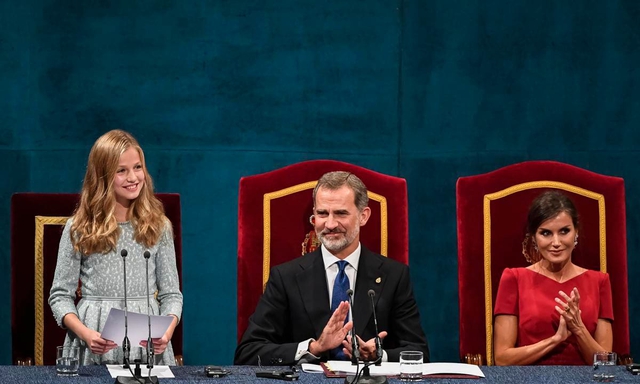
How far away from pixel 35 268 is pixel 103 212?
340 millimetres

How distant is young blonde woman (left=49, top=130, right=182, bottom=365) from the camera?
11.3 ft

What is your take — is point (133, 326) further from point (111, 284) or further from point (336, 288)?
point (336, 288)

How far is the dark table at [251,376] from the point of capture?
277 cm

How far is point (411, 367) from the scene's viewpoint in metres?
2.81

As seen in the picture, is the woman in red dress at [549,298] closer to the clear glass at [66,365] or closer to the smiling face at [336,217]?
the smiling face at [336,217]

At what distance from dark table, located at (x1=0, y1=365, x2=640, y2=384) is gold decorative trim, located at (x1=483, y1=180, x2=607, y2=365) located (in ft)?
2.07

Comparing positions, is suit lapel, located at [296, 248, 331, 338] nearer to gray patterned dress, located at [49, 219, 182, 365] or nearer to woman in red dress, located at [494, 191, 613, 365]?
gray patterned dress, located at [49, 219, 182, 365]

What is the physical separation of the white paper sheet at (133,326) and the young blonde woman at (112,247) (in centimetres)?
46

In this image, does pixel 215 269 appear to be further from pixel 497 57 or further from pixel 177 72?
pixel 497 57

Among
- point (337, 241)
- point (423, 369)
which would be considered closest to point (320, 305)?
point (337, 241)

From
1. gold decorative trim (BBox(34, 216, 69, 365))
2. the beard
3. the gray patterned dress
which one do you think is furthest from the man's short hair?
gold decorative trim (BBox(34, 216, 69, 365))

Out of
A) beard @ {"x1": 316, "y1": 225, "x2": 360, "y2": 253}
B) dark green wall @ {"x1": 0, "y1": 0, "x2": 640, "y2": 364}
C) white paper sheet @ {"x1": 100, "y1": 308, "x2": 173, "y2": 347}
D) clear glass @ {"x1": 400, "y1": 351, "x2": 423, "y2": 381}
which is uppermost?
dark green wall @ {"x1": 0, "y1": 0, "x2": 640, "y2": 364}

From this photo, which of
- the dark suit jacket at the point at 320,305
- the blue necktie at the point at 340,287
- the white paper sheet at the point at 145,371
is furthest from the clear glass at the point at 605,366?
the white paper sheet at the point at 145,371

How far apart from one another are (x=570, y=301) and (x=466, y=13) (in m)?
1.68
